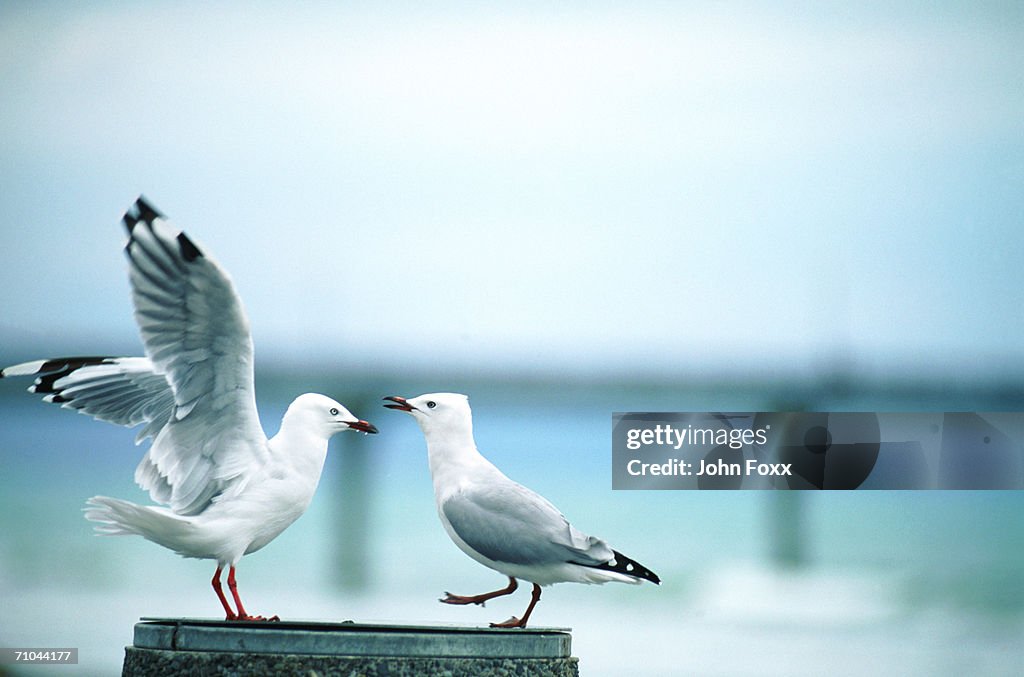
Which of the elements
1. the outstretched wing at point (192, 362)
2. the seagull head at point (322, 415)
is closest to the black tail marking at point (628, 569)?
the seagull head at point (322, 415)

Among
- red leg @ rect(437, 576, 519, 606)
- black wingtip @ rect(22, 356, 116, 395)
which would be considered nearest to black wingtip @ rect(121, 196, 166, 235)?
black wingtip @ rect(22, 356, 116, 395)

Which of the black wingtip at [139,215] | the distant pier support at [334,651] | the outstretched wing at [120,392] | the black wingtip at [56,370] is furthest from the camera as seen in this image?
the black wingtip at [56,370]

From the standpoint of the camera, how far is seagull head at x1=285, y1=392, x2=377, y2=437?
2107 mm

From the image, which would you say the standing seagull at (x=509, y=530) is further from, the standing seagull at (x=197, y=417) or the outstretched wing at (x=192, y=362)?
the outstretched wing at (x=192, y=362)

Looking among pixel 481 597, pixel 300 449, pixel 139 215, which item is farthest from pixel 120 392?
pixel 481 597

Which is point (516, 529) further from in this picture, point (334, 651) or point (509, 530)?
point (334, 651)

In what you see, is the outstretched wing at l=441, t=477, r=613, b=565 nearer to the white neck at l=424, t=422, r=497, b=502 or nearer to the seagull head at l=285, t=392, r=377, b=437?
the white neck at l=424, t=422, r=497, b=502

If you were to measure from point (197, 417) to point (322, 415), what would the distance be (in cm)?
19

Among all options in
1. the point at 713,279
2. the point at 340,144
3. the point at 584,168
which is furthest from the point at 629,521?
the point at 340,144

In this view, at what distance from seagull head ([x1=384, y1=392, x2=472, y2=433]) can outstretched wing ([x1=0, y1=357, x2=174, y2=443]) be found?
14.5 inches

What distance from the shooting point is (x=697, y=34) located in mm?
2398

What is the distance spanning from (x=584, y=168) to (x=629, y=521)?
24.6 inches

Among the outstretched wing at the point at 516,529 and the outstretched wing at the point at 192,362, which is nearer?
the outstretched wing at the point at 192,362

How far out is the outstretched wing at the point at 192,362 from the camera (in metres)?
1.86
